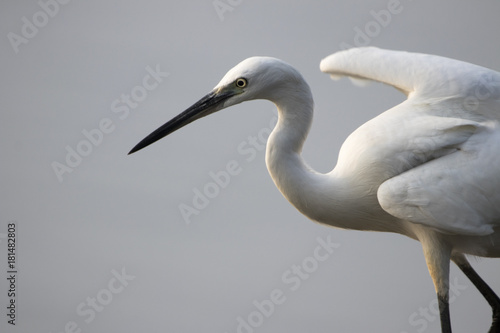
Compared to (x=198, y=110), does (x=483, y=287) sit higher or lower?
lower

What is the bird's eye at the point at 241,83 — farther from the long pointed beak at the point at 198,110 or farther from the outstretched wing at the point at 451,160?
the outstretched wing at the point at 451,160

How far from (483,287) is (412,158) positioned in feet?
3.99

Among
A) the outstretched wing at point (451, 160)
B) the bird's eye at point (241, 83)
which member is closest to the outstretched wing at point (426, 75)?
the outstretched wing at point (451, 160)

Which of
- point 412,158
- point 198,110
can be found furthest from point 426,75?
point 198,110

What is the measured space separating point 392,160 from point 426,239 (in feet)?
1.46

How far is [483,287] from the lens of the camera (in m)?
4.31

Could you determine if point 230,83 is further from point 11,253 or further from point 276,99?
point 11,253

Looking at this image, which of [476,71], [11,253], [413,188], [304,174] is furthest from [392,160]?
[11,253]

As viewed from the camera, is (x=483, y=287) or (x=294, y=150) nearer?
(x=294, y=150)

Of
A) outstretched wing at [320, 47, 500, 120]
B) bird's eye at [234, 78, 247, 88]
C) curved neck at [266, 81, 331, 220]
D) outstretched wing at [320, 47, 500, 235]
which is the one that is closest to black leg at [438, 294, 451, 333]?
outstretched wing at [320, 47, 500, 235]

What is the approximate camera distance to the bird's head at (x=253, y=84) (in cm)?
357

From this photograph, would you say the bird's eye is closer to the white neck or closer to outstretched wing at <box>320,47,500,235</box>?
the white neck

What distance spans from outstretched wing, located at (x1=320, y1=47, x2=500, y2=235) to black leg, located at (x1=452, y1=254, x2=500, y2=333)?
66 centimetres

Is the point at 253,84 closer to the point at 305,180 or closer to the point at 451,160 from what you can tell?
the point at 305,180
